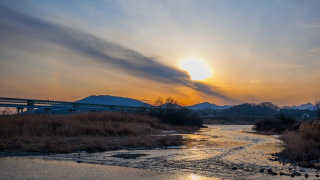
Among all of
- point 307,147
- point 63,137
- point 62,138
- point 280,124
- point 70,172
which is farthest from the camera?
point 280,124

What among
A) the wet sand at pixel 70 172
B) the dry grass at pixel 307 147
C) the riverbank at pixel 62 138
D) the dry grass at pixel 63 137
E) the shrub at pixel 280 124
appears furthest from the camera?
the shrub at pixel 280 124

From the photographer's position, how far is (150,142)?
2469cm

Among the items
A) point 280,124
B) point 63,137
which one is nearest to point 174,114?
point 280,124

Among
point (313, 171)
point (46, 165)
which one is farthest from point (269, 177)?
point (46, 165)

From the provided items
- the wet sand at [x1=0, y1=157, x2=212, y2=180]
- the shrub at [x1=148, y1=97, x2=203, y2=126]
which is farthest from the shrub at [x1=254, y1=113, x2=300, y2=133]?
the wet sand at [x1=0, y1=157, x2=212, y2=180]

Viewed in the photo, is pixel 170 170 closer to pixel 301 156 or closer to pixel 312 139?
pixel 301 156

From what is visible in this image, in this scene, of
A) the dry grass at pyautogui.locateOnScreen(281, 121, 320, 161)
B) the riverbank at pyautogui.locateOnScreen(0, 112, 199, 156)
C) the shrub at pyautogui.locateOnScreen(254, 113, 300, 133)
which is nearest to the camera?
the dry grass at pyautogui.locateOnScreen(281, 121, 320, 161)

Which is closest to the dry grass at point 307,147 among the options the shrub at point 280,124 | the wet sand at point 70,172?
the wet sand at point 70,172

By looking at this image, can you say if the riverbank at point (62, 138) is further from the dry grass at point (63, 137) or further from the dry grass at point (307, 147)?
the dry grass at point (307, 147)

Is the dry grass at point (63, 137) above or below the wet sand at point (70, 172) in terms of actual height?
above

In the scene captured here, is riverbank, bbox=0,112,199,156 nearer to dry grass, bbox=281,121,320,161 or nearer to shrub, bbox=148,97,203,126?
dry grass, bbox=281,121,320,161

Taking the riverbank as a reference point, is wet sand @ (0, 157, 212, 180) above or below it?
below

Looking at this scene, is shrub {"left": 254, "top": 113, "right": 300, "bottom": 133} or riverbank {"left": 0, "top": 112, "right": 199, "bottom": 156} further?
Result: shrub {"left": 254, "top": 113, "right": 300, "bottom": 133}

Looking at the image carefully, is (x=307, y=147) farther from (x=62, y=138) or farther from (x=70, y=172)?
(x=62, y=138)
